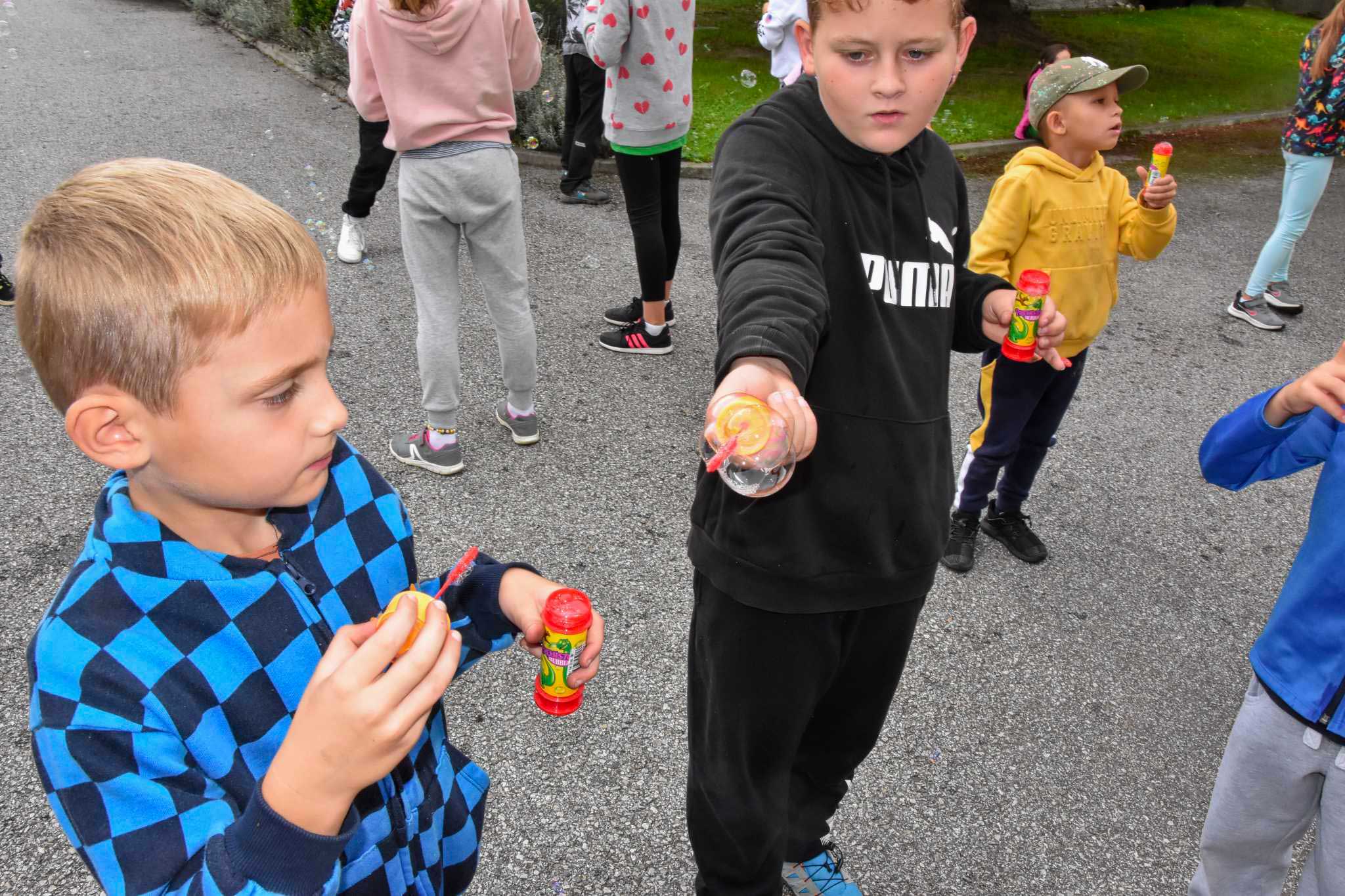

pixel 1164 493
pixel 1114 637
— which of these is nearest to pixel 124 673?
pixel 1114 637

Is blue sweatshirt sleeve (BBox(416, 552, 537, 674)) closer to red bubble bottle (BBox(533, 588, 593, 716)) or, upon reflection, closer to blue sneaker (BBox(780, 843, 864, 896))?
red bubble bottle (BBox(533, 588, 593, 716))

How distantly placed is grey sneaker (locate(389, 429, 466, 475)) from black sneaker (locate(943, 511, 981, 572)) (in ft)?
6.56

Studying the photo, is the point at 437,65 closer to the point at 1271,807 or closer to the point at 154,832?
the point at 154,832

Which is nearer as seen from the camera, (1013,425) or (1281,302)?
(1013,425)

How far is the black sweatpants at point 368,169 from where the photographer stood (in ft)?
16.2

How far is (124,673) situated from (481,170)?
284 centimetres

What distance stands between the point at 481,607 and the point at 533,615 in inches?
5.0

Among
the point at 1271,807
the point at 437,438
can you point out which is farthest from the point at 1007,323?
the point at 437,438

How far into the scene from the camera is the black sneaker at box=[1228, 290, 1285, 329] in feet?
19.6

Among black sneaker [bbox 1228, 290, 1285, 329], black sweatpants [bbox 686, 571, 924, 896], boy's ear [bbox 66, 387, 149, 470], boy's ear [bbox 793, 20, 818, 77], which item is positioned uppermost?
boy's ear [bbox 793, 20, 818, 77]

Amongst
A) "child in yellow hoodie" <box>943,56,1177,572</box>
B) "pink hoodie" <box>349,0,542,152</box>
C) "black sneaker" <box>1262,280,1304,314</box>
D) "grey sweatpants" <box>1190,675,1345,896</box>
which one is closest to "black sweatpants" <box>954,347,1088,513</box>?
"child in yellow hoodie" <box>943,56,1177,572</box>

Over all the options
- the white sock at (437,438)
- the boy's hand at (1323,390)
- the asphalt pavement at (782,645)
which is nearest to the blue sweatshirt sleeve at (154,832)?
the asphalt pavement at (782,645)

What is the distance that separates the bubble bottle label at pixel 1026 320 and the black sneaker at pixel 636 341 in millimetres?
3014

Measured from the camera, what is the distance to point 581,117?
659 cm
